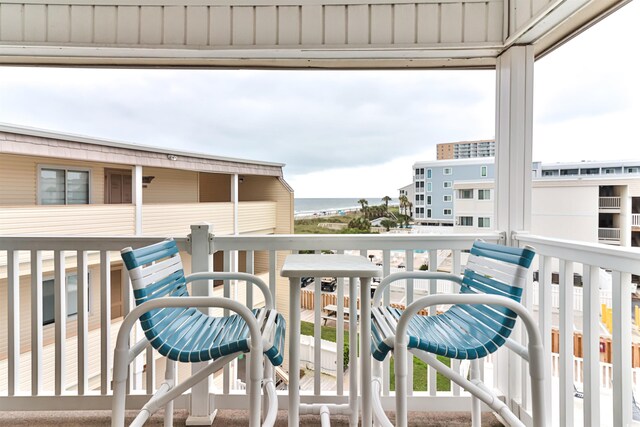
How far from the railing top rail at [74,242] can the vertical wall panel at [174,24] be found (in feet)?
3.86

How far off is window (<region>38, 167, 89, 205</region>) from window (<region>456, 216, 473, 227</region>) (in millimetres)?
2201

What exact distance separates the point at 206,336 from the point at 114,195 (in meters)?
1.12

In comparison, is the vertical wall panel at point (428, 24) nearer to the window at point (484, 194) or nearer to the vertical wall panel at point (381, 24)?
the vertical wall panel at point (381, 24)

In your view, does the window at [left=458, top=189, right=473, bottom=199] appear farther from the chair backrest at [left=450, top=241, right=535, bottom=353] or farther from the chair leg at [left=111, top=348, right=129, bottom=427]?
the chair leg at [left=111, top=348, right=129, bottom=427]

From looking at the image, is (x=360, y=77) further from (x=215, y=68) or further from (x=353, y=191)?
(x=215, y=68)

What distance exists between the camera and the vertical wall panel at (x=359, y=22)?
2.01 m

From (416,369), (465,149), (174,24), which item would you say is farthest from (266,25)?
(416,369)

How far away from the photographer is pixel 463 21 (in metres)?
1.98

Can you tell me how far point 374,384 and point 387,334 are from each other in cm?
39

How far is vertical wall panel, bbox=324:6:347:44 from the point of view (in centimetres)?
201

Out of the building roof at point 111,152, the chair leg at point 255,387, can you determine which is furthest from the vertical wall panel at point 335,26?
the chair leg at point 255,387

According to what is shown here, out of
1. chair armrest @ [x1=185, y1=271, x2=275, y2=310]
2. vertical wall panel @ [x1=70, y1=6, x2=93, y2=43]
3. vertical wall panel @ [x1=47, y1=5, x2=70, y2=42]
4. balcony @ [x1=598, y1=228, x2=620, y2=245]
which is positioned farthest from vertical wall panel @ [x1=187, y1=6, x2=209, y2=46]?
balcony @ [x1=598, y1=228, x2=620, y2=245]

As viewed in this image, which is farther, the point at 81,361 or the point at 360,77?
the point at 360,77

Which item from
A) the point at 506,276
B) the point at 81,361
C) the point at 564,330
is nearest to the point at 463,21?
the point at 506,276
